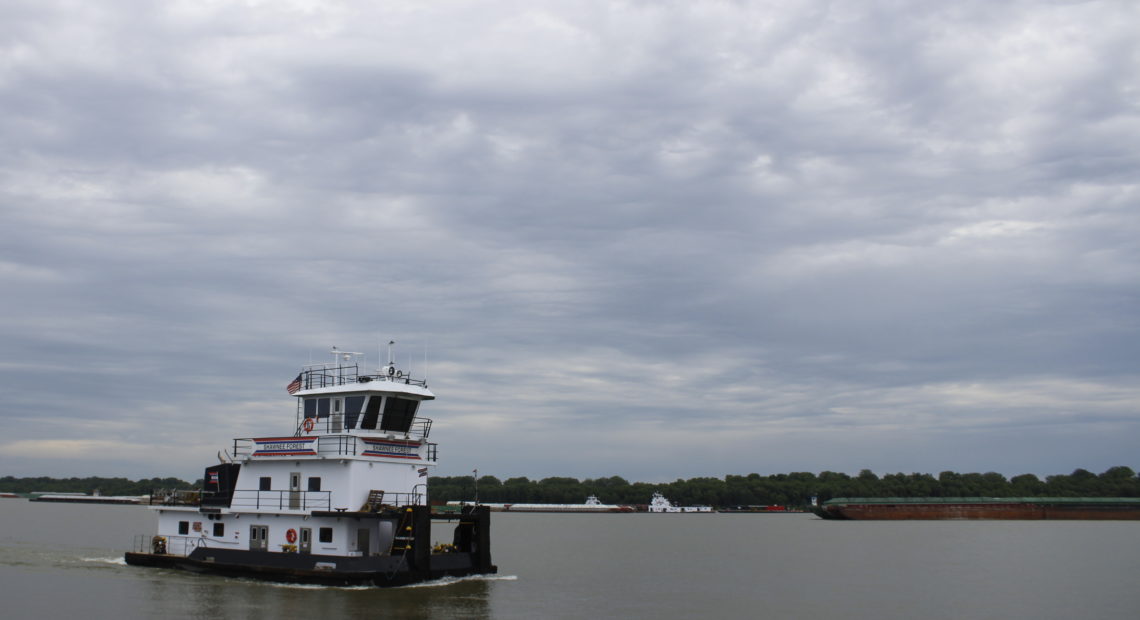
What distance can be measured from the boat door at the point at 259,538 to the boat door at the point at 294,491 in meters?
1.43

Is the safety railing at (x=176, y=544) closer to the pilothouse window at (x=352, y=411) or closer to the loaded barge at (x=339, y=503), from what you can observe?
the loaded barge at (x=339, y=503)

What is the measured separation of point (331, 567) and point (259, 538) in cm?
445

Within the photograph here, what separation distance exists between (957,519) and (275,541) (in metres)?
109

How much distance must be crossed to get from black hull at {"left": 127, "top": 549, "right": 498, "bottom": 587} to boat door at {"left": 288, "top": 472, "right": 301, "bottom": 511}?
174cm

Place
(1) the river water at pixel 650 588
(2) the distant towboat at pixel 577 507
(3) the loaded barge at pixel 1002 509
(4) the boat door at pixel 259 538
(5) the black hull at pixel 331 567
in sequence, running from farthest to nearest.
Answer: (2) the distant towboat at pixel 577 507
(3) the loaded barge at pixel 1002 509
(4) the boat door at pixel 259 538
(5) the black hull at pixel 331 567
(1) the river water at pixel 650 588

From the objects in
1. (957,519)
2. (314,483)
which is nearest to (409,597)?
(314,483)

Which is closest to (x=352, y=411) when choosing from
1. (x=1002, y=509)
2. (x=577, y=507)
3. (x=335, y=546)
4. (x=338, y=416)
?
(x=338, y=416)

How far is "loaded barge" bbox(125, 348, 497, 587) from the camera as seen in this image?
31042mm

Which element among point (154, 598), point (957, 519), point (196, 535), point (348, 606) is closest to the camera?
point (348, 606)

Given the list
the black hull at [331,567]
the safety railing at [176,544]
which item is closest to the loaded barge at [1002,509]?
the black hull at [331,567]

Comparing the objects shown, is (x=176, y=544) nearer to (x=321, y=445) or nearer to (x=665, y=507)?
(x=321, y=445)

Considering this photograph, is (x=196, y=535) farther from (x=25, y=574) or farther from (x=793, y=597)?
(x=793, y=597)

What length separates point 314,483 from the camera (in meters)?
32.6

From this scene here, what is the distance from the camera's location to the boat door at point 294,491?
108 feet
